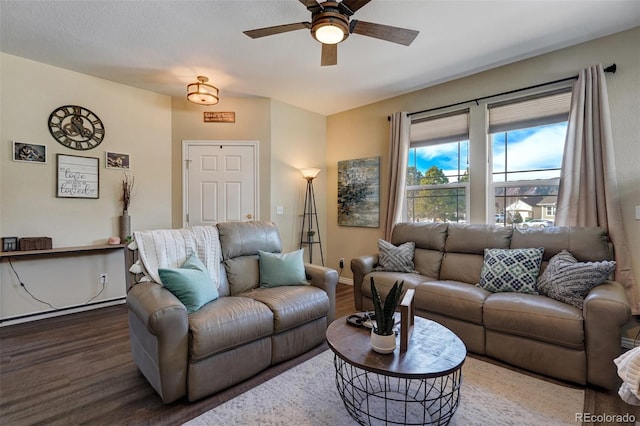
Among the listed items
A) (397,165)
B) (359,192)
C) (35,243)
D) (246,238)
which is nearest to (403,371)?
(246,238)

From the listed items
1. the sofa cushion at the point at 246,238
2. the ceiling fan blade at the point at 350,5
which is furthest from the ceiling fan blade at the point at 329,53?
the sofa cushion at the point at 246,238

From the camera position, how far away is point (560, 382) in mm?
2018

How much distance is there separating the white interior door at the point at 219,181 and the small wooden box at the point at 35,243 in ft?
4.75

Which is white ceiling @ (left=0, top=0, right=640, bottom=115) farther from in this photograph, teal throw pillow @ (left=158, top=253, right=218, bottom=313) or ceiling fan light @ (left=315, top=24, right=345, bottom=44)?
teal throw pillow @ (left=158, top=253, right=218, bottom=313)

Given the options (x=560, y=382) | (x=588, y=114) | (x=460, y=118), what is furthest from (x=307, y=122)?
(x=560, y=382)

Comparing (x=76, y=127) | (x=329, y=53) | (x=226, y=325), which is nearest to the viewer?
(x=226, y=325)

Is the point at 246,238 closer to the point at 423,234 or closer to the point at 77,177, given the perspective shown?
the point at 423,234

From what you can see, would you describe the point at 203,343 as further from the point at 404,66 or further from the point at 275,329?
the point at 404,66

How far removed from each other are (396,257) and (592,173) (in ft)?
6.19

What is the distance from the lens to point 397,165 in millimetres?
3957

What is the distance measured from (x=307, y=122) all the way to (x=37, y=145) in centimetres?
334

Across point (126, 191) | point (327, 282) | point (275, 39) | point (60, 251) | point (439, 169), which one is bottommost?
point (327, 282)

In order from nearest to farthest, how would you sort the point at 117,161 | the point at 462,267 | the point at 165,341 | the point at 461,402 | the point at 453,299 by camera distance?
the point at 165,341
the point at 461,402
the point at 453,299
the point at 462,267
the point at 117,161

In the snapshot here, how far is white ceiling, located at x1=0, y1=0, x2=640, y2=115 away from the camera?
2299 millimetres
